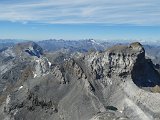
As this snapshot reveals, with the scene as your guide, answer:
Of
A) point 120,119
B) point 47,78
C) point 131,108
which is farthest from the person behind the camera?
point 47,78

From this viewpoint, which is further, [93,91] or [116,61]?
[116,61]

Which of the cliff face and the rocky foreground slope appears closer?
the rocky foreground slope

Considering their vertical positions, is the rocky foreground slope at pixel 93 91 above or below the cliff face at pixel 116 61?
below

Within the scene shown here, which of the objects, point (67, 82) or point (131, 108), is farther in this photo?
point (67, 82)

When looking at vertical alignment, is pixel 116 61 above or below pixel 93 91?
above

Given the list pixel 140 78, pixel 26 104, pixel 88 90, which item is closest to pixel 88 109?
pixel 88 90

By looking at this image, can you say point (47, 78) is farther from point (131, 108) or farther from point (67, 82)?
point (131, 108)

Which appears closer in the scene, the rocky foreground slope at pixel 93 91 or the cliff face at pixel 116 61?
the rocky foreground slope at pixel 93 91

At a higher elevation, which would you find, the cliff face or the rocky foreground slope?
the cliff face
